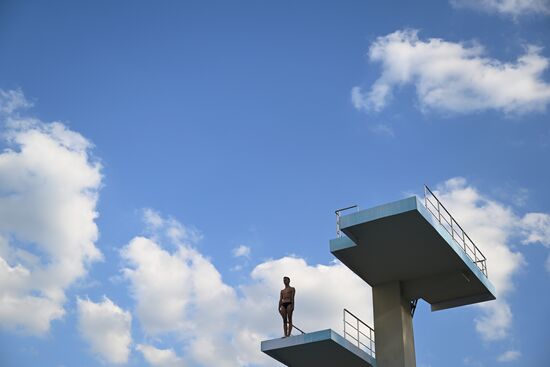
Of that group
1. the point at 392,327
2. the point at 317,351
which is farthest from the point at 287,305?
the point at 392,327

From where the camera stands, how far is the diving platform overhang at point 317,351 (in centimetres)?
1781

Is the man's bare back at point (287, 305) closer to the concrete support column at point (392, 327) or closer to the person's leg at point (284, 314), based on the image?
the person's leg at point (284, 314)

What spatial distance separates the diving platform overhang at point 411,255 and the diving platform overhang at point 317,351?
2.38m

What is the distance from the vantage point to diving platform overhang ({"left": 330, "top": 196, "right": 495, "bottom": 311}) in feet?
55.7

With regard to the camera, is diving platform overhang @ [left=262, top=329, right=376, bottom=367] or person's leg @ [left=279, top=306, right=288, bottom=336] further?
person's leg @ [left=279, top=306, right=288, bottom=336]

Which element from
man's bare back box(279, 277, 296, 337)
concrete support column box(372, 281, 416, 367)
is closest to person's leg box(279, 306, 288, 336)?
man's bare back box(279, 277, 296, 337)

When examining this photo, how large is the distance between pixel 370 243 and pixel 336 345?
284cm

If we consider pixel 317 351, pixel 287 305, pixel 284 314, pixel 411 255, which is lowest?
pixel 317 351

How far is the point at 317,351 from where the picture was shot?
18438 mm

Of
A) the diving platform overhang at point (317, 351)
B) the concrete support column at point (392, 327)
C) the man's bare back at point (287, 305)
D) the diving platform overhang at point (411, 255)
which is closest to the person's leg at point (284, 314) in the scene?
the man's bare back at point (287, 305)

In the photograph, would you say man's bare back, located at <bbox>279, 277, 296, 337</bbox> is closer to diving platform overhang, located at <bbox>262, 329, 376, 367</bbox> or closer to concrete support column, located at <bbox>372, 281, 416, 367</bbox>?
diving platform overhang, located at <bbox>262, 329, 376, 367</bbox>

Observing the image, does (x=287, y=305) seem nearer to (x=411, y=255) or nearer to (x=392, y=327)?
(x=392, y=327)

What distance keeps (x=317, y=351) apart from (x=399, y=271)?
3.49m

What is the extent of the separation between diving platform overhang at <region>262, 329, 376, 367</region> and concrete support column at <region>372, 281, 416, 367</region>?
540 millimetres
